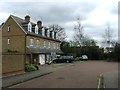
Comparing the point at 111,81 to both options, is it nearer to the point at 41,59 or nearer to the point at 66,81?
the point at 66,81

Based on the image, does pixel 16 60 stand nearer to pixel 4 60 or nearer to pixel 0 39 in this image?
pixel 4 60

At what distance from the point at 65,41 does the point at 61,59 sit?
27421mm

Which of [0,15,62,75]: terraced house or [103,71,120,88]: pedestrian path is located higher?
[0,15,62,75]: terraced house

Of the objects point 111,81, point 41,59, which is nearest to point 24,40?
point 41,59

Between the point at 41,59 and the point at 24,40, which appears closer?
the point at 24,40

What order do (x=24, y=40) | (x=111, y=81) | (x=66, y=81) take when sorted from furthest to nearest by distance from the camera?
(x=24, y=40)
(x=66, y=81)
(x=111, y=81)

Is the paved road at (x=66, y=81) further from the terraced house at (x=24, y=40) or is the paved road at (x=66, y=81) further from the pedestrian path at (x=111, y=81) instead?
the terraced house at (x=24, y=40)

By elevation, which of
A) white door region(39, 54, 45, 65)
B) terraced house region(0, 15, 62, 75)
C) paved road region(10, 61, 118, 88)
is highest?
terraced house region(0, 15, 62, 75)

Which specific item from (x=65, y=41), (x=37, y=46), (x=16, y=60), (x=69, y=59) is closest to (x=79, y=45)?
(x=65, y=41)

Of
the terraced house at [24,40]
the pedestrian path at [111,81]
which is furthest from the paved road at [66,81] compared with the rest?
the terraced house at [24,40]

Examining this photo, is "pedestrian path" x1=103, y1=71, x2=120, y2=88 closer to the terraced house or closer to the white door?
the terraced house

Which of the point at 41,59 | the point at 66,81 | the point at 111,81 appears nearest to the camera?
the point at 111,81

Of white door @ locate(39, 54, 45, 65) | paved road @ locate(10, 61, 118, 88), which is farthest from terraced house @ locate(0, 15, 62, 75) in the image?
paved road @ locate(10, 61, 118, 88)

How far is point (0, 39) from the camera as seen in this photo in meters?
49.8
